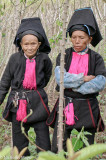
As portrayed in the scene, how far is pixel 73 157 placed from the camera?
52 centimetres

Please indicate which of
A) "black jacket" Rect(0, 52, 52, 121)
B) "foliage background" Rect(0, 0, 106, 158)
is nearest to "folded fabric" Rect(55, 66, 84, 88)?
"black jacket" Rect(0, 52, 52, 121)

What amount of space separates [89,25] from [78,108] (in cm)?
77

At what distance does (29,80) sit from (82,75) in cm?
56

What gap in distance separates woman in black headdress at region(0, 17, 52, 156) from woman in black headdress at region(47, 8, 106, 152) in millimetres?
276

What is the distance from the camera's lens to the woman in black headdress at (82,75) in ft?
6.66

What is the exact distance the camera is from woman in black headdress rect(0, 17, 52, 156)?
7.43ft

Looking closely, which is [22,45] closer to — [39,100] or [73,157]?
[39,100]

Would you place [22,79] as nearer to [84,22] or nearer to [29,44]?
[29,44]

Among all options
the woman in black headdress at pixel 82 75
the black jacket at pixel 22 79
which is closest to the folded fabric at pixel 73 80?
the woman in black headdress at pixel 82 75

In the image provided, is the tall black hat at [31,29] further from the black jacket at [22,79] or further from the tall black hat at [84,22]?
the tall black hat at [84,22]

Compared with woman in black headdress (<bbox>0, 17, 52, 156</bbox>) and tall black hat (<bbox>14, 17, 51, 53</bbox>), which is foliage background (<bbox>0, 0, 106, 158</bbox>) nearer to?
tall black hat (<bbox>14, 17, 51, 53</bbox>)

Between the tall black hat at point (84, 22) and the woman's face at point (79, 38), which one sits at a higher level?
the tall black hat at point (84, 22)

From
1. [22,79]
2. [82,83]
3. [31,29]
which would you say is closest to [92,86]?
[82,83]

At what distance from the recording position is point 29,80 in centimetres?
227
